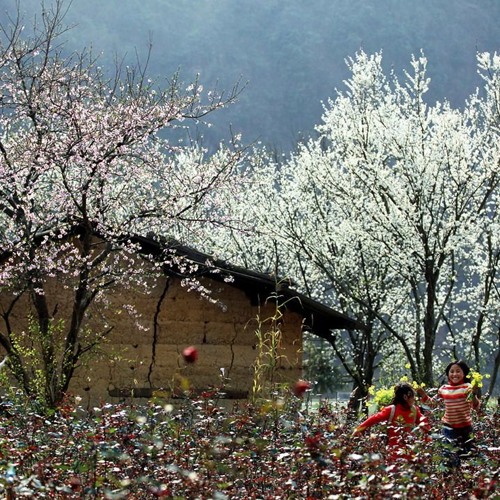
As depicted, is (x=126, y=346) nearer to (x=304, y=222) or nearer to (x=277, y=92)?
(x=304, y=222)

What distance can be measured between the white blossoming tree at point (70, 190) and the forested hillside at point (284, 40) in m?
103

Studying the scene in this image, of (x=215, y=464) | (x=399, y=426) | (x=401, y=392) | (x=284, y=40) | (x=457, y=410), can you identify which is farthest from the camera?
(x=284, y=40)

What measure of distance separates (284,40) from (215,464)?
134 m

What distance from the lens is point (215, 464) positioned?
19.3 feet

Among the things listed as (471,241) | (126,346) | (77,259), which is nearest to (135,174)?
(77,259)

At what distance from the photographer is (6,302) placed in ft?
48.2

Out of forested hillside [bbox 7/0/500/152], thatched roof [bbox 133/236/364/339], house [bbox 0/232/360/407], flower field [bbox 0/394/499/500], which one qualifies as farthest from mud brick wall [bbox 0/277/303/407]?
forested hillside [bbox 7/0/500/152]

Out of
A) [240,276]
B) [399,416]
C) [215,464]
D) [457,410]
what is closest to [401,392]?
[399,416]

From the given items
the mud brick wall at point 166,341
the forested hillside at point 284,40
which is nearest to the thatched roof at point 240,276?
the mud brick wall at point 166,341

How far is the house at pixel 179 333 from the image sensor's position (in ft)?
48.2

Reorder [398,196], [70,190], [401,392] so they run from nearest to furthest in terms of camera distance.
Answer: [401,392] < [70,190] < [398,196]

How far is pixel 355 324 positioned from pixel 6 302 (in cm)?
527

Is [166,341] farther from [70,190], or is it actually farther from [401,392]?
[401,392]

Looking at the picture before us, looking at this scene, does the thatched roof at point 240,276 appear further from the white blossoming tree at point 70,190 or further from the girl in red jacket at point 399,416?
the girl in red jacket at point 399,416
